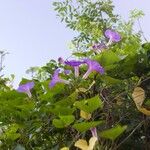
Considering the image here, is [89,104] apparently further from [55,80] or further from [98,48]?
[98,48]

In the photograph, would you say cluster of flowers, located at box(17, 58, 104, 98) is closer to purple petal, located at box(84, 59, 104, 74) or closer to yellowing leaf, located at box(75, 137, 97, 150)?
purple petal, located at box(84, 59, 104, 74)

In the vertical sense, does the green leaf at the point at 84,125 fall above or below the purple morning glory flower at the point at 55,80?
below

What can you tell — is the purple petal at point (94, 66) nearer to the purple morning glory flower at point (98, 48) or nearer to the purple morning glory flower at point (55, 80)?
the purple morning glory flower at point (55, 80)

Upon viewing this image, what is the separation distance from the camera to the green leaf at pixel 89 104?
54.6 inches

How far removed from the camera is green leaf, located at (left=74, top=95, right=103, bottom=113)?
4.55ft

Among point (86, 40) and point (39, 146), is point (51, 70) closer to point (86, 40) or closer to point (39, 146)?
point (39, 146)

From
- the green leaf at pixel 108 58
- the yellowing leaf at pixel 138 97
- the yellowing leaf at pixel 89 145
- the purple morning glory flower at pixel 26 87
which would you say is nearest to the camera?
A: the yellowing leaf at pixel 89 145

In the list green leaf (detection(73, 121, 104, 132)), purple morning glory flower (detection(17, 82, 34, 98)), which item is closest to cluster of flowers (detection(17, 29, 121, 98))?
purple morning glory flower (detection(17, 82, 34, 98))

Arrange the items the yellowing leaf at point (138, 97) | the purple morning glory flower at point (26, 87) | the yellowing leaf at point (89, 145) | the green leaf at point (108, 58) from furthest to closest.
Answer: the purple morning glory flower at point (26, 87), the green leaf at point (108, 58), the yellowing leaf at point (138, 97), the yellowing leaf at point (89, 145)

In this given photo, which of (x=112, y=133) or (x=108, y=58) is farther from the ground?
(x=108, y=58)

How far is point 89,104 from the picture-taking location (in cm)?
141

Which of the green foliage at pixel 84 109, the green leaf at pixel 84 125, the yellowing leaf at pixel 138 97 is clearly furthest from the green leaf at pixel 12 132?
the yellowing leaf at pixel 138 97

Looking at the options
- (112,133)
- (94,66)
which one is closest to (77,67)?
(94,66)

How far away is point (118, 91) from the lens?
165 cm
